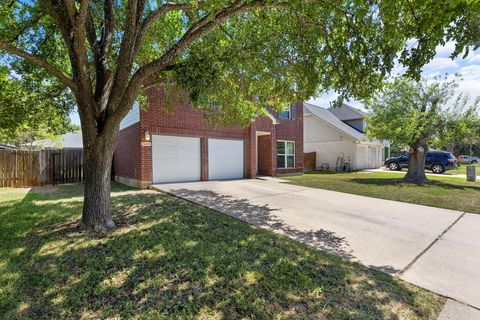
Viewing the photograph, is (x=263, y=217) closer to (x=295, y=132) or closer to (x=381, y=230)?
(x=381, y=230)

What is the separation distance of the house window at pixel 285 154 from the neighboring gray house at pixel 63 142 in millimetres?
17081

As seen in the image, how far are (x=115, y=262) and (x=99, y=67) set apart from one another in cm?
396

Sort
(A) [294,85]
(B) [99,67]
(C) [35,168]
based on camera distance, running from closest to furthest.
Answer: (B) [99,67] → (A) [294,85] → (C) [35,168]

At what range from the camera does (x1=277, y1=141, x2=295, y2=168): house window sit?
15672 mm

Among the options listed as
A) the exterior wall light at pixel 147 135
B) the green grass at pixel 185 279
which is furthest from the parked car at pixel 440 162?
the green grass at pixel 185 279

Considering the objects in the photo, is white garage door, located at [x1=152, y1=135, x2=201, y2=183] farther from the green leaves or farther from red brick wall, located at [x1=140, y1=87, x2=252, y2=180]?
the green leaves

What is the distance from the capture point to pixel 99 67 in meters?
5.10

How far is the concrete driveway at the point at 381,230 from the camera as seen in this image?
3.49m

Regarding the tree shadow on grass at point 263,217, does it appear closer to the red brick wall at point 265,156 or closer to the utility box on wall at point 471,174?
the red brick wall at point 265,156

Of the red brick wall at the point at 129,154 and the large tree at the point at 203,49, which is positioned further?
the red brick wall at the point at 129,154

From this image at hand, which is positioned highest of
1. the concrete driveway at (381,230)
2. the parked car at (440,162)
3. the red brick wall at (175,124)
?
the red brick wall at (175,124)

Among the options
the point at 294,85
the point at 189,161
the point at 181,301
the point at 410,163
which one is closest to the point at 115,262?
the point at 181,301

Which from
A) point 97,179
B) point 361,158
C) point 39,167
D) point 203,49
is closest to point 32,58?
point 97,179

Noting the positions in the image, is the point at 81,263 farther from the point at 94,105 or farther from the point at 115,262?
the point at 94,105
